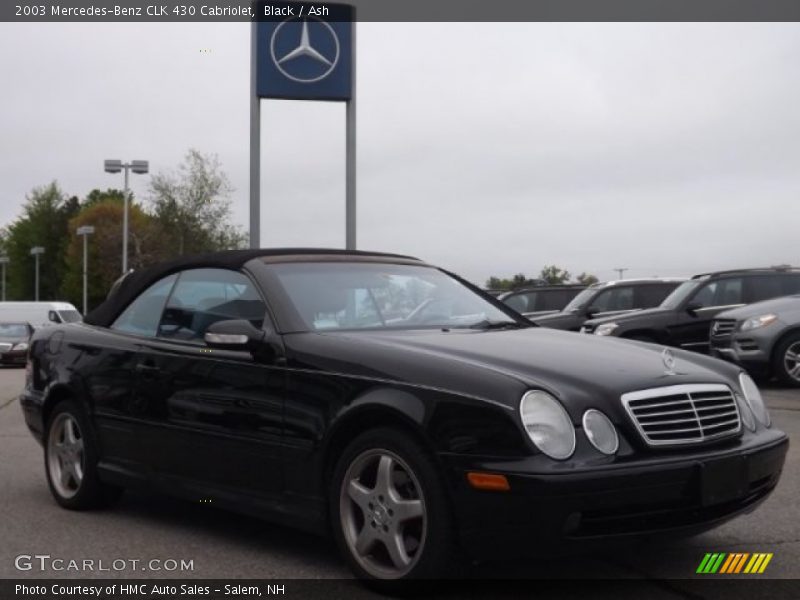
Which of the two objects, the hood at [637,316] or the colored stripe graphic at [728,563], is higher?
the hood at [637,316]

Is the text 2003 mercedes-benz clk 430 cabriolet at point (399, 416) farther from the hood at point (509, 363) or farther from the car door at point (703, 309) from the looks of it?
the car door at point (703, 309)

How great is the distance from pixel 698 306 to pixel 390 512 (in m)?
12.9

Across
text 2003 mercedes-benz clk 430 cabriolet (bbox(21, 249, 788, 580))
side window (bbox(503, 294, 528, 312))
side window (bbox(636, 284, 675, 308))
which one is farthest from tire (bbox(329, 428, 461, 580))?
side window (bbox(503, 294, 528, 312))

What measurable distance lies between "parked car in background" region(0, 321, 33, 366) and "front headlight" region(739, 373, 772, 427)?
25.7 m

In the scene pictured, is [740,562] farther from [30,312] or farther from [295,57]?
[30,312]

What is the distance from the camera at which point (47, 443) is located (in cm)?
676

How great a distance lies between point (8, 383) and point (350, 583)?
1608 cm

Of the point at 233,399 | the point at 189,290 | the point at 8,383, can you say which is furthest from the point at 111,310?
the point at 8,383

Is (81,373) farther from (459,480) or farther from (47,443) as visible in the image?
(459,480)

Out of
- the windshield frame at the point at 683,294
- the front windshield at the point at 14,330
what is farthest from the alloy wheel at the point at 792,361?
the front windshield at the point at 14,330

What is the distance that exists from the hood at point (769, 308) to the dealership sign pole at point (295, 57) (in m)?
6.56

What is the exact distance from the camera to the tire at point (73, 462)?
20.8ft

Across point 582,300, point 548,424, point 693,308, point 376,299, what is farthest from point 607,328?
point 548,424

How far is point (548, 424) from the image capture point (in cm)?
426
